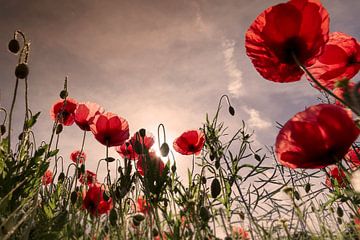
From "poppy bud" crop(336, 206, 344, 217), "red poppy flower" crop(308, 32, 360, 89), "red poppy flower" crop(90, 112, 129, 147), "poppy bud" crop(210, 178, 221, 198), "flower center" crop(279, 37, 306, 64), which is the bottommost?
"poppy bud" crop(336, 206, 344, 217)

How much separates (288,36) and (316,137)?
1.36 feet

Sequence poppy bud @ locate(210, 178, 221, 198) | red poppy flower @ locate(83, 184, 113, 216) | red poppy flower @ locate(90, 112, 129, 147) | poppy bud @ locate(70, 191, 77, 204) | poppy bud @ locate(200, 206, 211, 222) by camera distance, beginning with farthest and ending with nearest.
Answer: red poppy flower @ locate(90, 112, 129, 147) → red poppy flower @ locate(83, 184, 113, 216) → poppy bud @ locate(70, 191, 77, 204) → poppy bud @ locate(210, 178, 221, 198) → poppy bud @ locate(200, 206, 211, 222)

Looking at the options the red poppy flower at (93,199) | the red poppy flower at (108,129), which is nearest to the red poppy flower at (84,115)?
the red poppy flower at (108,129)

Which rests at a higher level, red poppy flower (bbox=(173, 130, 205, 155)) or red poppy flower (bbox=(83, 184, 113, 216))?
red poppy flower (bbox=(173, 130, 205, 155))

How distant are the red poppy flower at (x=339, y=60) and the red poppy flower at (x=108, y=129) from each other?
5.58ft

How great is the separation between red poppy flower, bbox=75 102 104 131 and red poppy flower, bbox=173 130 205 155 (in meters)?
0.87

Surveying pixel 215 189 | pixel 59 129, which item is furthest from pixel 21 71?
pixel 215 189

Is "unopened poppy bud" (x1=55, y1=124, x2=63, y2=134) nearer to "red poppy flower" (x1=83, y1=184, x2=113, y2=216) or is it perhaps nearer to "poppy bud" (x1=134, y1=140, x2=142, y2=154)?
"red poppy flower" (x1=83, y1=184, x2=113, y2=216)

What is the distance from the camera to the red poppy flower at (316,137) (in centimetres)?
106

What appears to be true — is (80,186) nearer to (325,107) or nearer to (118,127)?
(118,127)

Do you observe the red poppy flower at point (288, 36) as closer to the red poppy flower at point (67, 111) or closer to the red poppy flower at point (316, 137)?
the red poppy flower at point (316, 137)

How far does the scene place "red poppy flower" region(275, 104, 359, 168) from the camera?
1061mm

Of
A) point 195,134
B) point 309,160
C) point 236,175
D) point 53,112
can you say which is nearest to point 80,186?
point 53,112

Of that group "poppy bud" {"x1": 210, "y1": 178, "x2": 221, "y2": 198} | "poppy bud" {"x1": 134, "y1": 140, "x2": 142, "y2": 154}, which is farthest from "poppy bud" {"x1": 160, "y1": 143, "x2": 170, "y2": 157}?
"poppy bud" {"x1": 210, "y1": 178, "x2": 221, "y2": 198}
